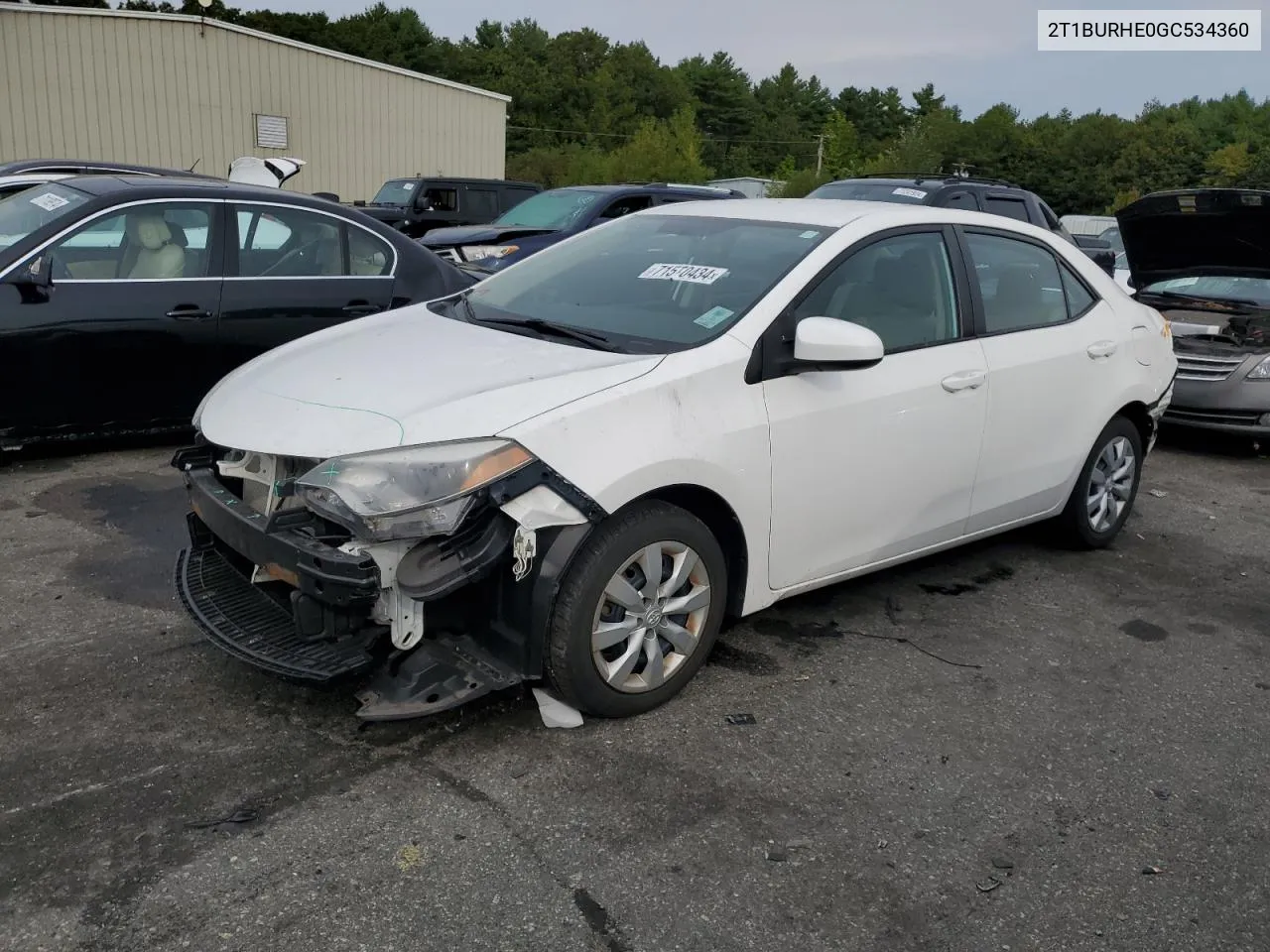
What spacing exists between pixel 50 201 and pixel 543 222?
243 inches

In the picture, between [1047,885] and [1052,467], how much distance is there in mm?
2533

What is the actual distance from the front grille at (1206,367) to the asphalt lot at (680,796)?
3.82m

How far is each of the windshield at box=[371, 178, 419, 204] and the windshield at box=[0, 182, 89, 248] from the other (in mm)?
11900

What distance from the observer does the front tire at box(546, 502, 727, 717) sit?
3178mm

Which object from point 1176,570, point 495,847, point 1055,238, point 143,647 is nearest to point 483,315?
point 143,647

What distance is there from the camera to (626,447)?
10.5 ft

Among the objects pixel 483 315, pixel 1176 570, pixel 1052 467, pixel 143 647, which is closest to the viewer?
pixel 143 647

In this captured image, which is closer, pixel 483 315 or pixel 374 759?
pixel 374 759

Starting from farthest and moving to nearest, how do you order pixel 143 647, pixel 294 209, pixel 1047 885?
pixel 294 209 → pixel 143 647 → pixel 1047 885

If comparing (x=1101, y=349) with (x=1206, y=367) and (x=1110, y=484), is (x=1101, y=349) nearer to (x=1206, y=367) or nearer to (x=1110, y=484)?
(x=1110, y=484)

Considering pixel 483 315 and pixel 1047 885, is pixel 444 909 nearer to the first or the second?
pixel 1047 885

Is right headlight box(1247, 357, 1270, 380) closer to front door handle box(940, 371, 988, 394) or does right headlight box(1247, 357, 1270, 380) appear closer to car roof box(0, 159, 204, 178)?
front door handle box(940, 371, 988, 394)

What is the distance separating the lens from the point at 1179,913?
2.67m

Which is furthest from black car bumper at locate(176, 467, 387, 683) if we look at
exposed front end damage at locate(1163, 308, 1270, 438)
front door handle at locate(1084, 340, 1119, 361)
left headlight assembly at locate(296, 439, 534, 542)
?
exposed front end damage at locate(1163, 308, 1270, 438)
